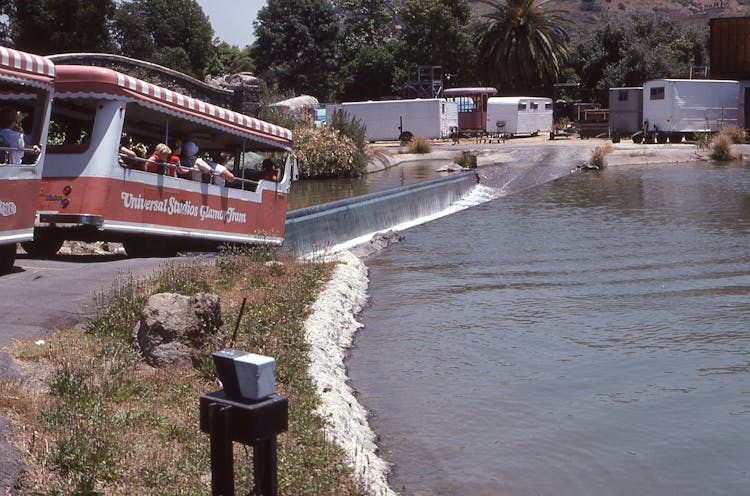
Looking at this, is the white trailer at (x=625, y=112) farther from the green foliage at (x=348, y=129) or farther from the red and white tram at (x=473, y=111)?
the green foliage at (x=348, y=129)

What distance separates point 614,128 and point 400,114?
13.1m

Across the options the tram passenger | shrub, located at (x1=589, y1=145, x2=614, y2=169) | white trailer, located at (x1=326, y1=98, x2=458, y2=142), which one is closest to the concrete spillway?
the tram passenger

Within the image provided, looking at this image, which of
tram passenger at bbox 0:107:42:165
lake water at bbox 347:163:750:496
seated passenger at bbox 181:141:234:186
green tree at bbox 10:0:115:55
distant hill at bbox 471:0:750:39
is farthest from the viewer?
distant hill at bbox 471:0:750:39

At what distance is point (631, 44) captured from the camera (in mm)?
73562

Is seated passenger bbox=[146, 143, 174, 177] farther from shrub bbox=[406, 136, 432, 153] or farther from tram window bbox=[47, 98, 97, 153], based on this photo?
shrub bbox=[406, 136, 432, 153]

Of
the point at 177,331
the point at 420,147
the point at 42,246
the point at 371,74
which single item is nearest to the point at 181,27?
the point at 371,74

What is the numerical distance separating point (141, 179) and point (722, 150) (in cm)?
3775

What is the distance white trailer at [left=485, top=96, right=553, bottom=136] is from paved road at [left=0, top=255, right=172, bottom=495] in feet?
158

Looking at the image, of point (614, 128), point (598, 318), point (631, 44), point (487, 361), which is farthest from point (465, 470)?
point (631, 44)

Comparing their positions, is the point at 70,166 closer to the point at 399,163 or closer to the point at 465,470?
the point at 465,470

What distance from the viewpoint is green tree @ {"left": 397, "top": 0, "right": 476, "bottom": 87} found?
80.1m

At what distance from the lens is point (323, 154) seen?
1657 inches

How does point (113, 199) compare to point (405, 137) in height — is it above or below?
below

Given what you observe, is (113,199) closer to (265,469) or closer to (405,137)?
(265,469)
